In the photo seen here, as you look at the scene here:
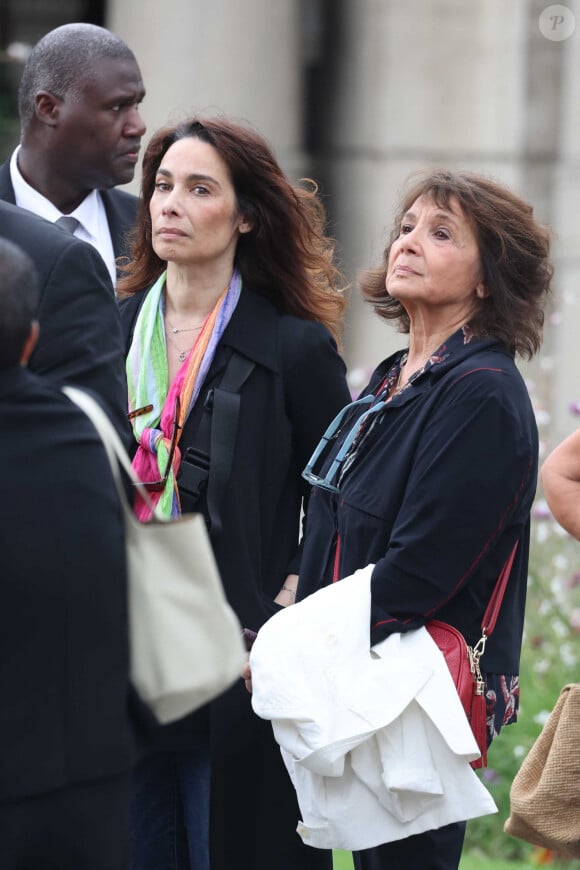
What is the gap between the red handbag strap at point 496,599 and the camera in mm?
3043

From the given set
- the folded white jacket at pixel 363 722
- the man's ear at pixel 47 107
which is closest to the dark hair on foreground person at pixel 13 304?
the folded white jacket at pixel 363 722

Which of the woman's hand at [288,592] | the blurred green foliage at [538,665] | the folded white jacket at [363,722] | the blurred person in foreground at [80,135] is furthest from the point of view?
the blurred green foliage at [538,665]

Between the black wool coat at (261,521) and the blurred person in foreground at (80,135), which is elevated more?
the blurred person in foreground at (80,135)

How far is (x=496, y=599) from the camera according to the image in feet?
10.1

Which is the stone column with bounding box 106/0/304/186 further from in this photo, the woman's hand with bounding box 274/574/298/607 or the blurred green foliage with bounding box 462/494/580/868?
the woman's hand with bounding box 274/574/298/607

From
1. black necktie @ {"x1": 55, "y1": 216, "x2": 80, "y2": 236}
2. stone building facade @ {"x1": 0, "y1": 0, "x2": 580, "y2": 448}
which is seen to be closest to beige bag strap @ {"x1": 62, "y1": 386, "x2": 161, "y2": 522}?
black necktie @ {"x1": 55, "y1": 216, "x2": 80, "y2": 236}

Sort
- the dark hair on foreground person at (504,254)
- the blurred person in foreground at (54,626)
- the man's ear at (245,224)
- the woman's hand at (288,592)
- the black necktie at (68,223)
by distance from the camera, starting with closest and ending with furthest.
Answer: the blurred person in foreground at (54,626), the dark hair on foreground person at (504,254), the woman's hand at (288,592), the man's ear at (245,224), the black necktie at (68,223)

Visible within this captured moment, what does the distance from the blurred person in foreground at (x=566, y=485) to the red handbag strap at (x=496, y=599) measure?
12 centimetres

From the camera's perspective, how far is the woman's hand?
353 cm

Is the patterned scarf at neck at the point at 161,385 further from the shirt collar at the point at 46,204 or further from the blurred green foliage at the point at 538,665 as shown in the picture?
the blurred green foliage at the point at 538,665

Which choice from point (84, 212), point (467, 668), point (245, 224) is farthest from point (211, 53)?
point (467, 668)

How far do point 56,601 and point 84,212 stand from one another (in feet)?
7.06

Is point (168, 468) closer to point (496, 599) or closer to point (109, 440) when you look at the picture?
point (496, 599)

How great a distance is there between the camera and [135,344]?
141 inches
